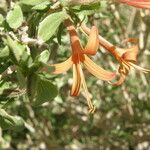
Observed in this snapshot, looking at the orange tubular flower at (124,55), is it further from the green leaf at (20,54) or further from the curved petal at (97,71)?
the green leaf at (20,54)

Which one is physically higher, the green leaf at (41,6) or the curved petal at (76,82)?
the green leaf at (41,6)

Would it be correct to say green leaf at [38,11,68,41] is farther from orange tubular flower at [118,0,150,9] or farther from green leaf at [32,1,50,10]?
orange tubular flower at [118,0,150,9]

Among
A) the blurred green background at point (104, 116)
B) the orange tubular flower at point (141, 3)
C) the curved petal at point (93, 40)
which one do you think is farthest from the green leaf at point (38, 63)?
the blurred green background at point (104, 116)

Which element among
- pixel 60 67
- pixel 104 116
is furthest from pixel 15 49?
pixel 104 116

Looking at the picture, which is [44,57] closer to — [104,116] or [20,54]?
[20,54]

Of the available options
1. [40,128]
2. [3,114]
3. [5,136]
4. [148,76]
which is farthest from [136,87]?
[3,114]

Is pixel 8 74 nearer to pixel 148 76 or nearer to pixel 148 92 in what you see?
pixel 148 92
